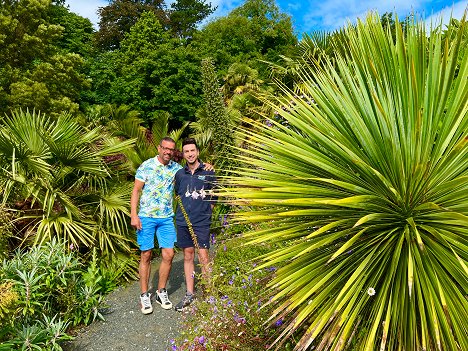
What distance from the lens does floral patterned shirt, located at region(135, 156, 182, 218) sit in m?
4.22

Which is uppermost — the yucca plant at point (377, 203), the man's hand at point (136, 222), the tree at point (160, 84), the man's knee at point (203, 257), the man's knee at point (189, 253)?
the tree at point (160, 84)

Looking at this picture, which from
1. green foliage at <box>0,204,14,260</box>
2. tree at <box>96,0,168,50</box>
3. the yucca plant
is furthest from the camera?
tree at <box>96,0,168,50</box>

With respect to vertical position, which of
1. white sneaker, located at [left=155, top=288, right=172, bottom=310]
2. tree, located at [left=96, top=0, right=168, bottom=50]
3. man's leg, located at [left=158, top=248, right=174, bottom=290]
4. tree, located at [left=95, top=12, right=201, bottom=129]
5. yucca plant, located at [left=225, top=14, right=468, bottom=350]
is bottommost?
white sneaker, located at [left=155, top=288, right=172, bottom=310]

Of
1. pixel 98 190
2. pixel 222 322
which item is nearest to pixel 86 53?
pixel 98 190

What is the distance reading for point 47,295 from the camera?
3.66 metres

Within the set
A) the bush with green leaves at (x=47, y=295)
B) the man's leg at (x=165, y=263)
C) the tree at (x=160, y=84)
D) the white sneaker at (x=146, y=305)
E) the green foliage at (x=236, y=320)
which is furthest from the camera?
the tree at (x=160, y=84)

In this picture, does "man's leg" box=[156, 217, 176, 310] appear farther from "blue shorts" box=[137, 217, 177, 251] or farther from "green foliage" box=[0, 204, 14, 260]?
"green foliage" box=[0, 204, 14, 260]

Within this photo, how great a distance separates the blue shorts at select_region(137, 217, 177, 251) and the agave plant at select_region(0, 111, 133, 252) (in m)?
0.90

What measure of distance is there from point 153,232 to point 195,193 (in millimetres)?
680

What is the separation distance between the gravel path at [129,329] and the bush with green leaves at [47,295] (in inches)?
6.7

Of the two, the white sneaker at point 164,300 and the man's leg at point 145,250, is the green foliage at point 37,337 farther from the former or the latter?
the white sneaker at point 164,300

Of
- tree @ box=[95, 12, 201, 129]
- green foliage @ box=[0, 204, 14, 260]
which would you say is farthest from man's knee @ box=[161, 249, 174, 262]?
tree @ box=[95, 12, 201, 129]

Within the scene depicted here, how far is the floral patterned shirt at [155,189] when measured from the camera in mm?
4223

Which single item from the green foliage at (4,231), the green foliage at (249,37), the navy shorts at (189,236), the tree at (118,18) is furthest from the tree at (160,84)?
the navy shorts at (189,236)
